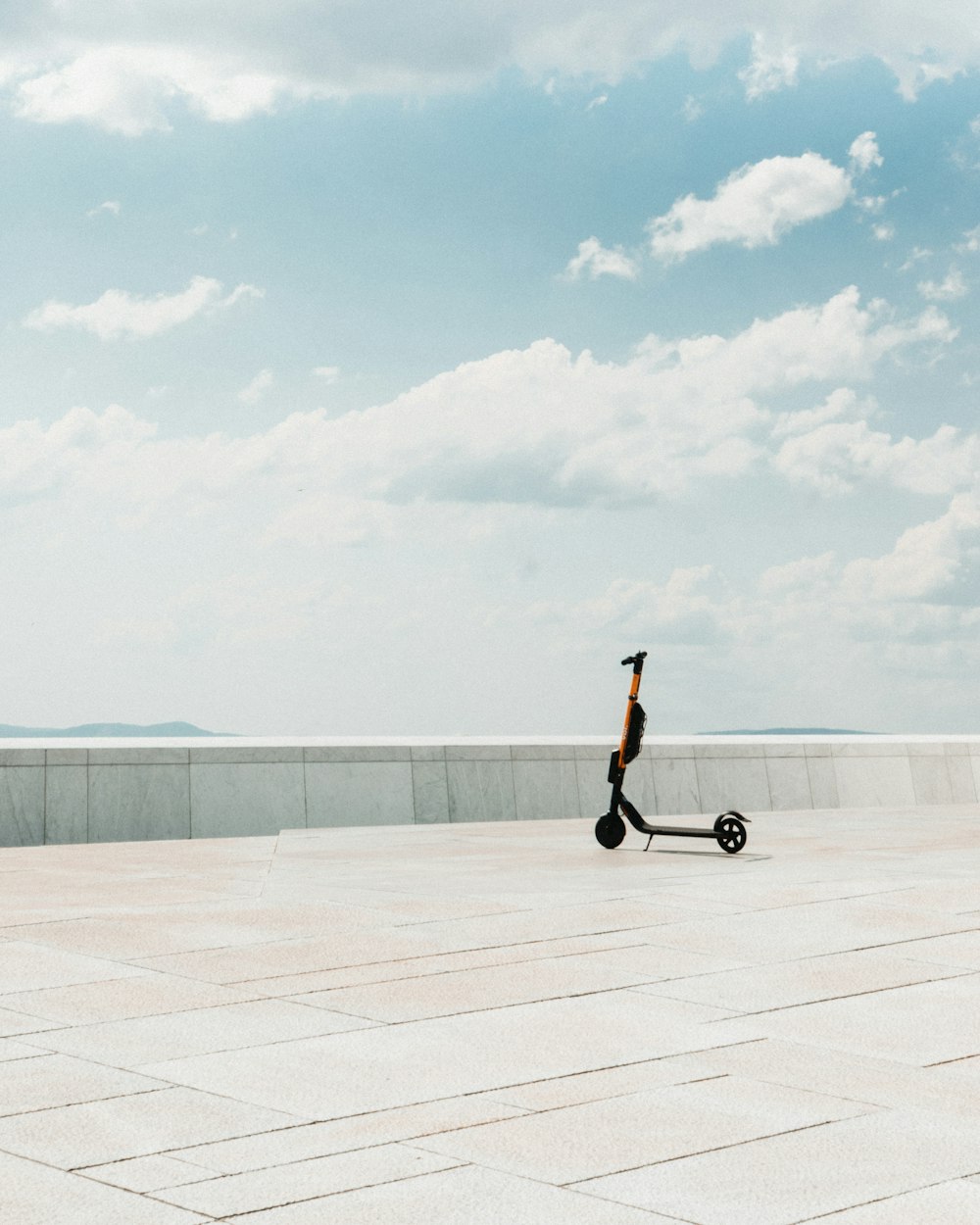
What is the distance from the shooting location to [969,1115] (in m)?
4.77

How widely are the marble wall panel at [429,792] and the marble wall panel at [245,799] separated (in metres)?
1.71

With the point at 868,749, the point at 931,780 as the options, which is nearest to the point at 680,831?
the point at 868,749

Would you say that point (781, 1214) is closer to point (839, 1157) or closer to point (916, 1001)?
point (839, 1157)

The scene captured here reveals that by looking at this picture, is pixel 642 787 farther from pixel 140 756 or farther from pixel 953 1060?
pixel 953 1060

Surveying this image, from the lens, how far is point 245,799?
18688 millimetres

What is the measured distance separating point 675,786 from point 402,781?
182 inches

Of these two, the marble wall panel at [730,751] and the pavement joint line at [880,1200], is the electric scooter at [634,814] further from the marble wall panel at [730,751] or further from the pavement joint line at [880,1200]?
the pavement joint line at [880,1200]

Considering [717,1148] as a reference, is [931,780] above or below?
above

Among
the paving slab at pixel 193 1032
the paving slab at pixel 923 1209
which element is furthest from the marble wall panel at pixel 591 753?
the paving slab at pixel 923 1209

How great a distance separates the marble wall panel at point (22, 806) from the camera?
17297 mm

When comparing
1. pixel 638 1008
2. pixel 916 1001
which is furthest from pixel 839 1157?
pixel 916 1001

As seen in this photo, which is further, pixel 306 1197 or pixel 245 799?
pixel 245 799

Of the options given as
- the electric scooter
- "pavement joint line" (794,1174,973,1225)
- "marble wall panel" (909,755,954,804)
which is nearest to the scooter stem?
the electric scooter

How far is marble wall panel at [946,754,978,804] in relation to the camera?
25109mm
